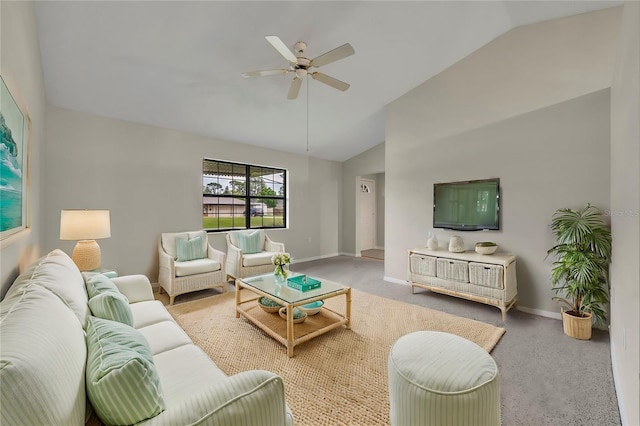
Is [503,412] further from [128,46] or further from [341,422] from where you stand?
[128,46]

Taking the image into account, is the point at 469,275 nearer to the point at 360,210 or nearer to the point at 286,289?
the point at 286,289

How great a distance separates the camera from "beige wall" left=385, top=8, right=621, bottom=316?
9.07 feet

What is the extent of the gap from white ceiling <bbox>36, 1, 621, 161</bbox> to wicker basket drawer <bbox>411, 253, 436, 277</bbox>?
98.4 inches

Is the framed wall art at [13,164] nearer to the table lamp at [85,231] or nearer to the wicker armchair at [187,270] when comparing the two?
the table lamp at [85,231]

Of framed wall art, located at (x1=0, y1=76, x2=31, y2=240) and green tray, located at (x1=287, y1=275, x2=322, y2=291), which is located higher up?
framed wall art, located at (x1=0, y1=76, x2=31, y2=240)

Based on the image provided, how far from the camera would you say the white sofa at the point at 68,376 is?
64cm

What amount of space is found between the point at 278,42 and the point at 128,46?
156 cm

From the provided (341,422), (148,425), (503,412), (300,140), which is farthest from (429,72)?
(148,425)

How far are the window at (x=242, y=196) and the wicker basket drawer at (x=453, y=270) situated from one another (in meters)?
3.34

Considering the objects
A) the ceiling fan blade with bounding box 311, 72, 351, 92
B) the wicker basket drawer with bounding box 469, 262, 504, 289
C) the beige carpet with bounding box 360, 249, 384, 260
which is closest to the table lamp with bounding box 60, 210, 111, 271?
the ceiling fan blade with bounding box 311, 72, 351, 92

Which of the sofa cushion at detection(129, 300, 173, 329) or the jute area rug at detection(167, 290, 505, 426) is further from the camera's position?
the sofa cushion at detection(129, 300, 173, 329)

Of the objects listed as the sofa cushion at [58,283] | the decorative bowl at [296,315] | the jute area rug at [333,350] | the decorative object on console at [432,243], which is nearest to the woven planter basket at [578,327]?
the jute area rug at [333,350]

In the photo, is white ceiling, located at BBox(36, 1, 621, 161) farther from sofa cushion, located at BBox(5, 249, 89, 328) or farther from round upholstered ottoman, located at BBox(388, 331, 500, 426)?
round upholstered ottoman, located at BBox(388, 331, 500, 426)

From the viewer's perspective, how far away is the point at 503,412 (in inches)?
64.7
